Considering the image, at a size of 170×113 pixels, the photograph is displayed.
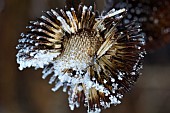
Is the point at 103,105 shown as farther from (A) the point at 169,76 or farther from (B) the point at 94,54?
(A) the point at 169,76

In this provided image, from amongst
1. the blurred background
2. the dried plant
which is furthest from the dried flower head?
the blurred background

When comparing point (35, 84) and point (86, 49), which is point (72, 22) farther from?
point (35, 84)

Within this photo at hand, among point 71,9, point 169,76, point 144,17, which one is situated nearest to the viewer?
point 71,9

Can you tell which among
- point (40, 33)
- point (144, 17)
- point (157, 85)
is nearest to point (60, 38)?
point (40, 33)

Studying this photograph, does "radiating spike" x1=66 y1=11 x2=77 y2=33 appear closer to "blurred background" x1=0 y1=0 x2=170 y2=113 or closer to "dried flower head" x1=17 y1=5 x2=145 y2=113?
"dried flower head" x1=17 y1=5 x2=145 y2=113

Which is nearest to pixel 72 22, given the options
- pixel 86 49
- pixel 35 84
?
pixel 86 49

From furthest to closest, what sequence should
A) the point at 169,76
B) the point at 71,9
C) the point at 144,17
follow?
the point at 169,76
the point at 144,17
the point at 71,9
